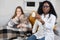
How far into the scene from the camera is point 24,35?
245cm

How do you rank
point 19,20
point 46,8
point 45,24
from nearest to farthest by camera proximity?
point 45,24
point 46,8
point 19,20

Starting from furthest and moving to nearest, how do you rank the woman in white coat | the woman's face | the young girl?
the young girl
the woman's face
the woman in white coat

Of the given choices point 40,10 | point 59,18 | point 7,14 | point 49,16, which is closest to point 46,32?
point 49,16

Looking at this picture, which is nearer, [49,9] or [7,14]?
[49,9]

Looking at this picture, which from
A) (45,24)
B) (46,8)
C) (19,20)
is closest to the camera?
(45,24)

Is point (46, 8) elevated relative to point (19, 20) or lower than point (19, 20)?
elevated

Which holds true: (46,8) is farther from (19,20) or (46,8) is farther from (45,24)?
(19,20)

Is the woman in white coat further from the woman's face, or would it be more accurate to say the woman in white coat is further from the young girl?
the young girl

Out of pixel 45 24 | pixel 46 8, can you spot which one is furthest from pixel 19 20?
pixel 45 24

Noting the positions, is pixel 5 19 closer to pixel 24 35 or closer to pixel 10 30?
pixel 10 30

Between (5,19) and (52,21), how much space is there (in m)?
1.28

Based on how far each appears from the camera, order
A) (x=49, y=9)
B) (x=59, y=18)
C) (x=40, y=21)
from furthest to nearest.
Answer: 1. (x=59, y=18)
2. (x=49, y=9)
3. (x=40, y=21)

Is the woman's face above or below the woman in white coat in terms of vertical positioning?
above

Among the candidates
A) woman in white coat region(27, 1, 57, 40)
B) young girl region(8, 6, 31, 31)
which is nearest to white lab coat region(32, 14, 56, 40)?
woman in white coat region(27, 1, 57, 40)
